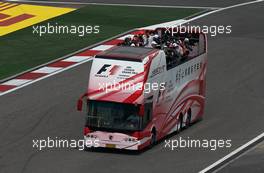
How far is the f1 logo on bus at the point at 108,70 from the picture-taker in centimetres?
3183

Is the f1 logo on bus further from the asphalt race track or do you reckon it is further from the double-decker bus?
the asphalt race track

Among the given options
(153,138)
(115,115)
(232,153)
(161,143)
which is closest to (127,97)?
(115,115)

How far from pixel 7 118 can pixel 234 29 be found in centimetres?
1716

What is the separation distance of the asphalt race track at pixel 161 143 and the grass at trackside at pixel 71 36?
2.70m

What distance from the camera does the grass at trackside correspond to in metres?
45.1

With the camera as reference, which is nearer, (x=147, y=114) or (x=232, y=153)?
(x=232, y=153)

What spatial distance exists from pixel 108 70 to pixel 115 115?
4.85ft

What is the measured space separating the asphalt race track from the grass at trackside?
2705mm

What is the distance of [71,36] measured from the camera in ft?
162

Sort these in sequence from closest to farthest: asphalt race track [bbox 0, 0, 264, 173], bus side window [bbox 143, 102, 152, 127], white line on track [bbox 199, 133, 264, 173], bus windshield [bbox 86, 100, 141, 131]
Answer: white line on track [bbox 199, 133, 264, 173], asphalt race track [bbox 0, 0, 264, 173], bus windshield [bbox 86, 100, 141, 131], bus side window [bbox 143, 102, 152, 127]

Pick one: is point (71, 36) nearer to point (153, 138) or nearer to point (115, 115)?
point (153, 138)

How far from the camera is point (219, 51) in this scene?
45906mm

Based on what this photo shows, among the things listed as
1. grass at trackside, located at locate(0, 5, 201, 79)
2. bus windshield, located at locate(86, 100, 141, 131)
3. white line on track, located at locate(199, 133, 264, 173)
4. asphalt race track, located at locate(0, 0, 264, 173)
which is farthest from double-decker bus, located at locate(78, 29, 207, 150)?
grass at trackside, located at locate(0, 5, 201, 79)

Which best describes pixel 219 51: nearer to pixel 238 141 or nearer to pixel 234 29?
pixel 234 29
